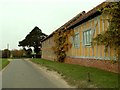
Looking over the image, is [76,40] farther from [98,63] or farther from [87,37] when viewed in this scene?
[98,63]

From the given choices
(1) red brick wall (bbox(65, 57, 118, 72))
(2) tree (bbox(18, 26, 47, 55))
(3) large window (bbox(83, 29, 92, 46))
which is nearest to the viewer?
(1) red brick wall (bbox(65, 57, 118, 72))

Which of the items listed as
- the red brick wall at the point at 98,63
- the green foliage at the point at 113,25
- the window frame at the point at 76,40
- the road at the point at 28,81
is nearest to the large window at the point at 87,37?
the red brick wall at the point at 98,63

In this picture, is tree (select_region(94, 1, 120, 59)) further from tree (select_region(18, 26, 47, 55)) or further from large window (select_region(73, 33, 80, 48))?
tree (select_region(18, 26, 47, 55))

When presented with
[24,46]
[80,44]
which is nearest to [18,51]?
[24,46]

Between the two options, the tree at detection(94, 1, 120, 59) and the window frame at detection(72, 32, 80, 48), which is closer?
the tree at detection(94, 1, 120, 59)

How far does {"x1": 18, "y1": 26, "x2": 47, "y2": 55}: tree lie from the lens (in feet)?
343

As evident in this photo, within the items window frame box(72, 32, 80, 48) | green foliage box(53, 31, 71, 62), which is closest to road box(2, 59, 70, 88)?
window frame box(72, 32, 80, 48)

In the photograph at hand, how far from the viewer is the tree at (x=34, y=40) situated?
343 feet

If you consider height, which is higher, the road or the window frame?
the window frame

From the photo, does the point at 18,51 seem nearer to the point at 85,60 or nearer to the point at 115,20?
the point at 85,60

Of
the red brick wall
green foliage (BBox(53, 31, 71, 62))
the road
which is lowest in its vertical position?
the road

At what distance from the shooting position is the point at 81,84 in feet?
44.9

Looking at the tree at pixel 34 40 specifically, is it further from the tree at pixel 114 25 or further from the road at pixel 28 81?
the tree at pixel 114 25

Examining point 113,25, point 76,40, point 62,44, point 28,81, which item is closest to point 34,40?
point 62,44
